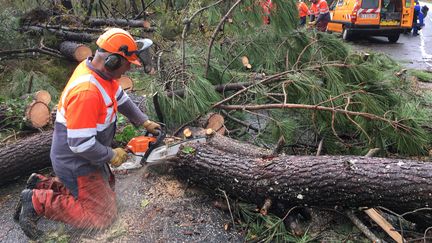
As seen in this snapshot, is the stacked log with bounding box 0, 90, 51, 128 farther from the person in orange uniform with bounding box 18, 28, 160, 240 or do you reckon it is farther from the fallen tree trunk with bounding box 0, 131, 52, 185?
the person in orange uniform with bounding box 18, 28, 160, 240

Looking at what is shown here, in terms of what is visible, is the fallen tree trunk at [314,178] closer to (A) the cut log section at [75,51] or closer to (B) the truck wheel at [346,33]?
(A) the cut log section at [75,51]

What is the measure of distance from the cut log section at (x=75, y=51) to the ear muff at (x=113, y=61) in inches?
175

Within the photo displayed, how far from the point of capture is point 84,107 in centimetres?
246

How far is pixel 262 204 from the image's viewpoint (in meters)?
2.95

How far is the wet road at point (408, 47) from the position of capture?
8.77m

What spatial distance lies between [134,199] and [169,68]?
5.43 feet

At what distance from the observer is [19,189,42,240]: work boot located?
109 inches

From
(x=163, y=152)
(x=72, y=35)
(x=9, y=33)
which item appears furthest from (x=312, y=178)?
(x=9, y=33)

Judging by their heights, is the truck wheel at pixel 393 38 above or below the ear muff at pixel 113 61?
below

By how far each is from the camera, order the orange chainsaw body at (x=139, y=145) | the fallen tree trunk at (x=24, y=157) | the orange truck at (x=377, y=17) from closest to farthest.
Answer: the orange chainsaw body at (x=139, y=145) → the fallen tree trunk at (x=24, y=157) → the orange truck at (x=377, y=17)

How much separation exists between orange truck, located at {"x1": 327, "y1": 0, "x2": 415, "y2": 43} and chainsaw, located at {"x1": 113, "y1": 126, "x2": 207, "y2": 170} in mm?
9212

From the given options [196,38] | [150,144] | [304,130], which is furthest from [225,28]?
Result: [150,144]

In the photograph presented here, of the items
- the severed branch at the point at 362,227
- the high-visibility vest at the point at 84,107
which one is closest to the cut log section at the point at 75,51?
the high-visibility vest at the point at 84,107

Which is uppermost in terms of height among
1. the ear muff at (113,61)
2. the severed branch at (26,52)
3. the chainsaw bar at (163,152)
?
the ear muff at (113,61)
